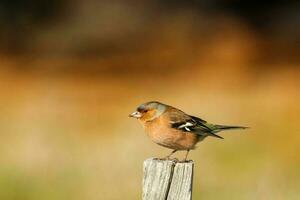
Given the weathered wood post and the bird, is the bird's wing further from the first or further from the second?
the weathered wood post

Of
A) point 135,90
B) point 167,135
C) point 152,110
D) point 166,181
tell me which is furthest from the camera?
point 135,90

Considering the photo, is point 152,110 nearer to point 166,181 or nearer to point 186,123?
point 186,123

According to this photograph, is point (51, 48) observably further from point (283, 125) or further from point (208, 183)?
point (208, 183)

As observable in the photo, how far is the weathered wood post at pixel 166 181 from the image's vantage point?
18.2 ft

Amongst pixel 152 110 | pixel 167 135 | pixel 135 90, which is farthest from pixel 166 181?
pixel 135 90

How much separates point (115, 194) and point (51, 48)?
13010mm

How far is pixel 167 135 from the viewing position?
26.4 ft

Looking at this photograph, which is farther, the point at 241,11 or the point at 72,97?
the point at 241,11

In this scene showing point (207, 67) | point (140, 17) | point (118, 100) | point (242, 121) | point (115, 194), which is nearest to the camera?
point (115, 194)

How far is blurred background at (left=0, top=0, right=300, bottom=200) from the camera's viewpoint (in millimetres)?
12789

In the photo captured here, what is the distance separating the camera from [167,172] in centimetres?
557

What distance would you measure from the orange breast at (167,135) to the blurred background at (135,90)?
3114mm

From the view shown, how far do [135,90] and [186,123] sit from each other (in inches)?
Result: 537

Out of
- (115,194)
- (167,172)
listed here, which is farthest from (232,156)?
(167,172)
